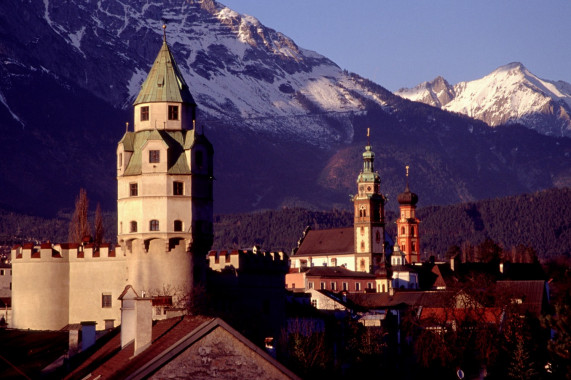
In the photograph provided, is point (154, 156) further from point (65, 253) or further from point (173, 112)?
point (65, 253)

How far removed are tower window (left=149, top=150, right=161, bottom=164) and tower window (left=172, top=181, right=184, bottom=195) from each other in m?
1.86

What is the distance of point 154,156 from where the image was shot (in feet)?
299

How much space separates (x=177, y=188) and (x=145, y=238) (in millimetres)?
3859

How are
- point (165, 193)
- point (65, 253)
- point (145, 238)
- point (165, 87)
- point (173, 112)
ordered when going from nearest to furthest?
point (145, 238)
point (165, 193)
point (173, 112)
point (165, 87)
point (65, 253)

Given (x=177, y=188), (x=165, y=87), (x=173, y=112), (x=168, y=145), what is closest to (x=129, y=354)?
(x=177, y=188)

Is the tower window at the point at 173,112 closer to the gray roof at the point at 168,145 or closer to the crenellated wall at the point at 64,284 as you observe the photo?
the gray roof at the point at 168,145

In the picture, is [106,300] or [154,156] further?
[154,156]

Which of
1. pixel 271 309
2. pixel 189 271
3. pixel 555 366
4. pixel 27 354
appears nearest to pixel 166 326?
pixel 27 354

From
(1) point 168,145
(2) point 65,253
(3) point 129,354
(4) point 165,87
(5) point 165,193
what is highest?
(4) point 165,87

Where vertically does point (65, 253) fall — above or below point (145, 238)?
below

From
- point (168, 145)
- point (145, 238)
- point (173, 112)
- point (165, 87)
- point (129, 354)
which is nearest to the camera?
point (129, 354)

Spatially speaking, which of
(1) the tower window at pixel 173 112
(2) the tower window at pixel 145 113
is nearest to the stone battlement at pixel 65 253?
(2) the tower window at pixel 145 113

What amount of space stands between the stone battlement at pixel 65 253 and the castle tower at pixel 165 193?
1.86 m

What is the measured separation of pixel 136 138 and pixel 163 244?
781 centimetres
